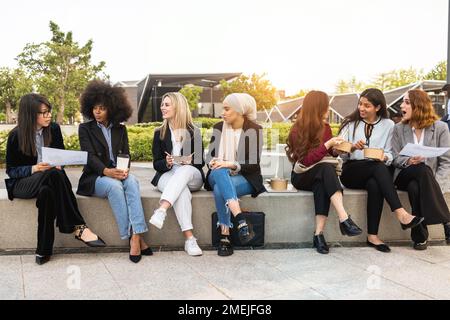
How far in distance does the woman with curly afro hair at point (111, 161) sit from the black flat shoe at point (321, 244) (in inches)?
61.7

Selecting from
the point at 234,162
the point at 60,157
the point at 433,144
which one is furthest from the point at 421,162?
the point at 60,157

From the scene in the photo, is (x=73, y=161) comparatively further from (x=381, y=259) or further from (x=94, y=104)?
(x=381, y=259)

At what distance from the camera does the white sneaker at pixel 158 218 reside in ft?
12.6

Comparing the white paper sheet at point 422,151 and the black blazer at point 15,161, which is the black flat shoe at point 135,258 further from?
the white paper sheet at point 422,151

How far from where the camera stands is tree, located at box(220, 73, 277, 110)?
41844mm

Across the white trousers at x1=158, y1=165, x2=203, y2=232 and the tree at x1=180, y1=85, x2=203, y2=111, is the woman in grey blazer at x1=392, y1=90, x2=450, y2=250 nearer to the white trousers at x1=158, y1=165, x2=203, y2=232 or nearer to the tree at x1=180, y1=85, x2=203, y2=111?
the white trousers at x1=158, y1=165, x2=203, y2=232

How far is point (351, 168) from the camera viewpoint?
4.54m

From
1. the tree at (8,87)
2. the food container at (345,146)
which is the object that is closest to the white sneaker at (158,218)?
the food container at (345,146)

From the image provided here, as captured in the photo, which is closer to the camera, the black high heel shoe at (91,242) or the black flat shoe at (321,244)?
the black high heel shoe at (91,242)

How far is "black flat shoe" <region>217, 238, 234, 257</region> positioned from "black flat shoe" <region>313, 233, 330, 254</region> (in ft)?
2.68
